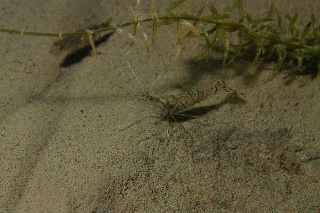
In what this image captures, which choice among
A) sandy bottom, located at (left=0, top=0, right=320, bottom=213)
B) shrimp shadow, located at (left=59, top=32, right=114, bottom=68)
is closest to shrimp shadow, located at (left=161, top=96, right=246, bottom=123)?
sandy bottom, located at (left=0, top=0, right=320, bottom=213)

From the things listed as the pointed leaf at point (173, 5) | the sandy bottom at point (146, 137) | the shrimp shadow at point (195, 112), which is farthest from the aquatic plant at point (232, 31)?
the shrimp shadow at point (195, 112)

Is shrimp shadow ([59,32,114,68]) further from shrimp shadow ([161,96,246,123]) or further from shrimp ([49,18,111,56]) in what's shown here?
shrimp shadow ([161,96,246,123])

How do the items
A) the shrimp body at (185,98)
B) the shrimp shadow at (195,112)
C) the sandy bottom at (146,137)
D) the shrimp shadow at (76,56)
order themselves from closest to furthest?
the sandy bottom at (146,137), the shrimp shadow at (195,112), the shrimp body at (185,98), the shrimp shadow at (76,56)

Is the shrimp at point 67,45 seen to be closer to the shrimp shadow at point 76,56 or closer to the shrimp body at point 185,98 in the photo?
the shrimp shadow at point 76,56

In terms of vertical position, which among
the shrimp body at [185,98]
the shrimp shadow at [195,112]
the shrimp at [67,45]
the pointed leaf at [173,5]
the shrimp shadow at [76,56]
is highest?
the pointed leaf at [173,5]

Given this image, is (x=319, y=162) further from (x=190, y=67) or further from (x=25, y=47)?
(x=25, y=47)

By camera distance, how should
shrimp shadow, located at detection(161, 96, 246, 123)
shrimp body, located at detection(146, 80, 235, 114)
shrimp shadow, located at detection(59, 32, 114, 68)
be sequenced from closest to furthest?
shrimp shadow, located at detection(161, 96, 246, 123) < shrimp body, located at detection(146, 80, 235, 114) < shrimp shadow, located at detection(59, 32, 114, 68)

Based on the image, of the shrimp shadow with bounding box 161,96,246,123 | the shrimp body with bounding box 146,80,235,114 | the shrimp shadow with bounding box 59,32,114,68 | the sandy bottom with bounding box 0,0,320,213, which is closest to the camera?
the sandy bottom with bounding box 0,0,320,213

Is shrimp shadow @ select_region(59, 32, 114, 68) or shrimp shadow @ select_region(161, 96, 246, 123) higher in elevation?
shrimp shadow @ select_region(59, 32, 114, 68)
